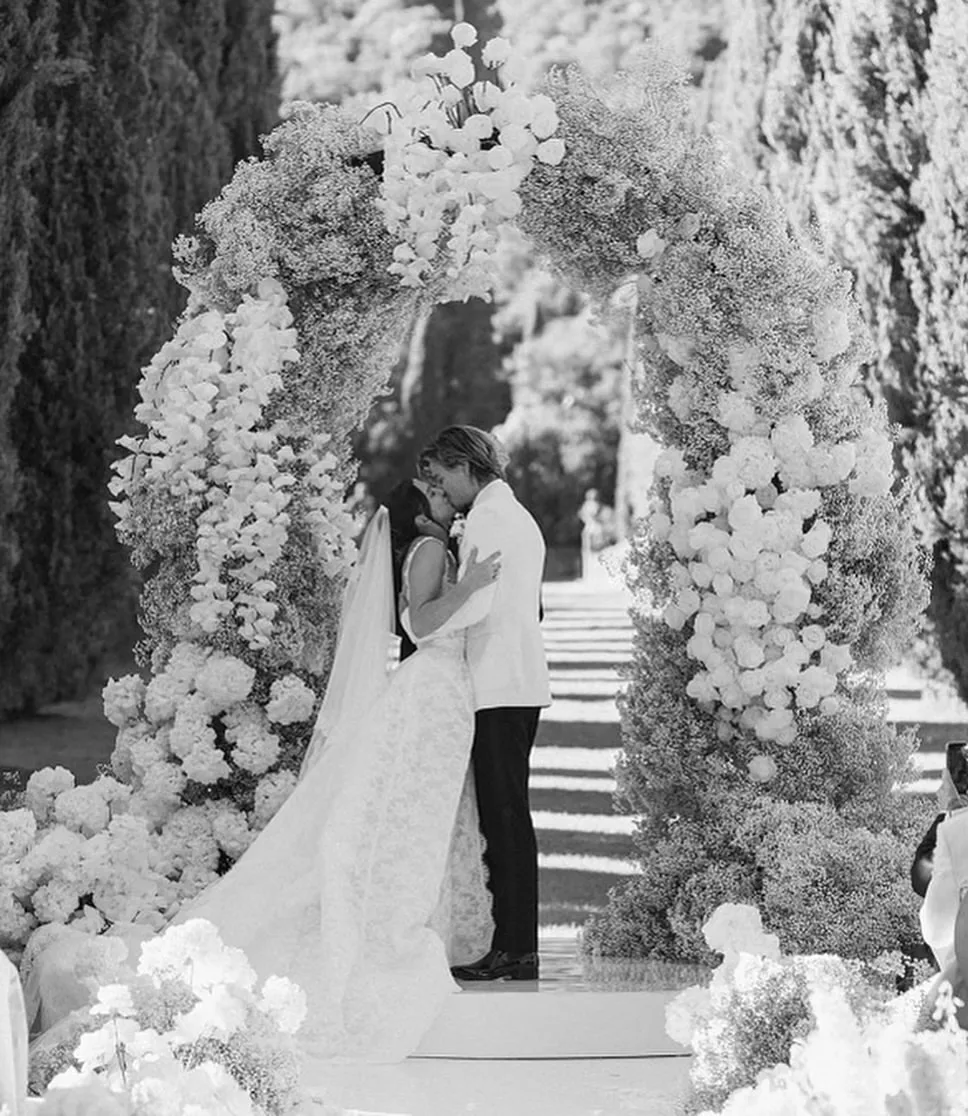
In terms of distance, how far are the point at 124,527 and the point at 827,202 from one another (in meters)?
5.63

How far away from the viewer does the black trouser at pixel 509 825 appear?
5.75 m

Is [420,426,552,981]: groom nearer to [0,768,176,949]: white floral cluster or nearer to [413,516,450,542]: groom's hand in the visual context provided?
[413,516,450,542]: groom's hand

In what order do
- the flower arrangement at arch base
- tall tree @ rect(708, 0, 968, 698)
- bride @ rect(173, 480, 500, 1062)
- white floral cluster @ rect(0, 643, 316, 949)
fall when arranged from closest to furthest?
the flower arrangement at arch base
bride @ rect(173, 480, 500, 1062)
white floral cluster @ rect(0, 643, 316, 949)
tall tree @ rect(708, 0, 968, 698)

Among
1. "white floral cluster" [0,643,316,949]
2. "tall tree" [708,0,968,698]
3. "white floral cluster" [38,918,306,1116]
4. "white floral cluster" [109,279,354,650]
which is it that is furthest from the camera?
"tall tree" [708,0,968,698]

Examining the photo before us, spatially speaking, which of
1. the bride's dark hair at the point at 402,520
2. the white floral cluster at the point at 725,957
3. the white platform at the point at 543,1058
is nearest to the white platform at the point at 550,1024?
the white platform at the point at 543,1058

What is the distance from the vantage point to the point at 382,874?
5.59 meters

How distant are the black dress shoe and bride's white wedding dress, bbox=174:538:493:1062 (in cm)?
6

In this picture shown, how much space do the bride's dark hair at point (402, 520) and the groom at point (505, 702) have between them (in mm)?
156

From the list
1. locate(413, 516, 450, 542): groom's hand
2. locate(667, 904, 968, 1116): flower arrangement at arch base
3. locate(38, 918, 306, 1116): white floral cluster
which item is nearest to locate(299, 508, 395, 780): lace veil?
locate(413, 516, 450, 542): groom's hand

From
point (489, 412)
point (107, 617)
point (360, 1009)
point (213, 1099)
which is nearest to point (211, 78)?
point (107, 617)

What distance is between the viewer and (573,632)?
19.9 metres

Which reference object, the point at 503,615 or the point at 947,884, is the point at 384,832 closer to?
the point at 503,615

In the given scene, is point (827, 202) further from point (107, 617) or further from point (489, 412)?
point (489, 412)

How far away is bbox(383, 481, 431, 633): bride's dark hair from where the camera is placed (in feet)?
19.5
